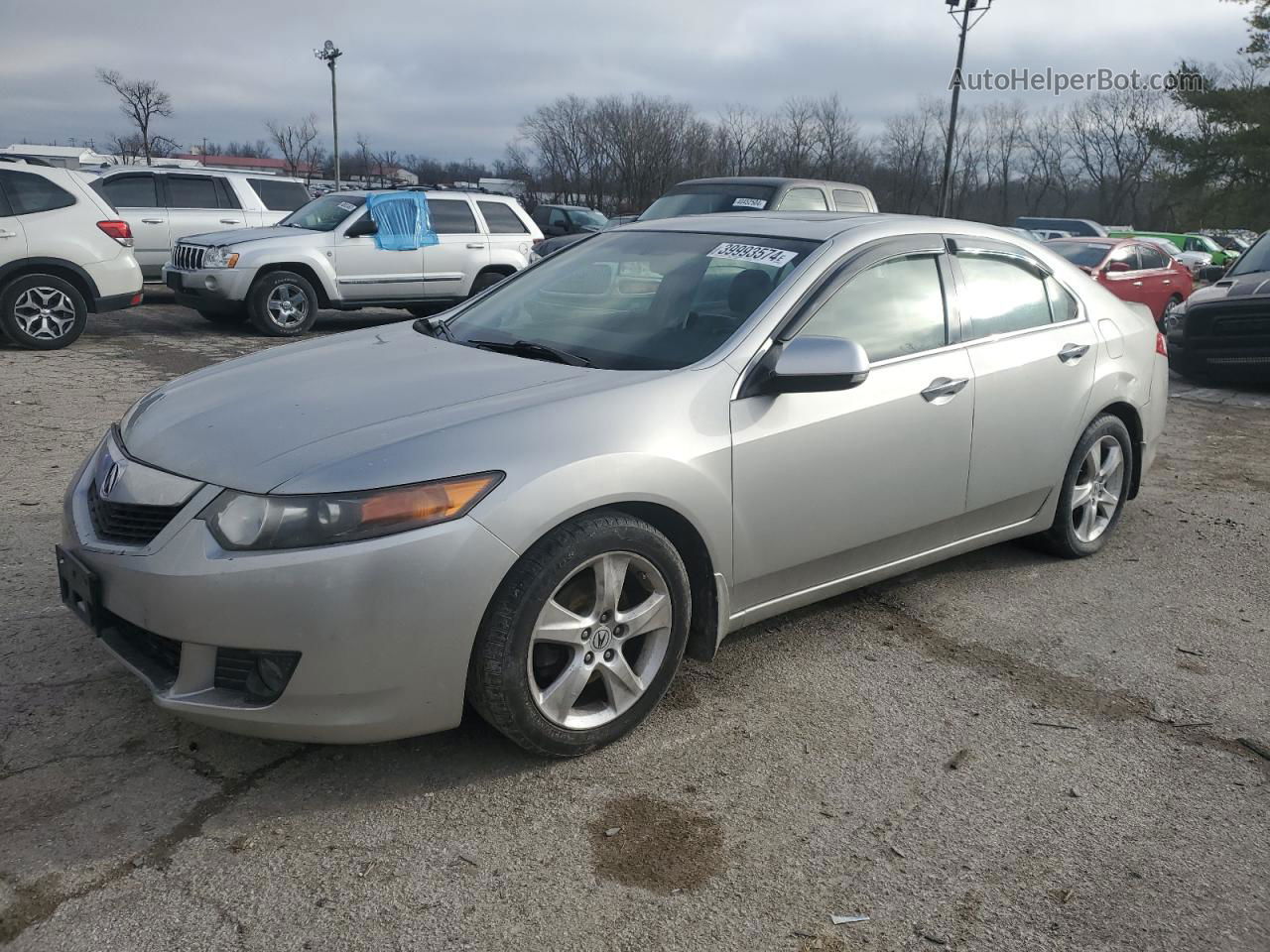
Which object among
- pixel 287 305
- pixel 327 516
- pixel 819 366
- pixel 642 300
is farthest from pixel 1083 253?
pixel 327 516

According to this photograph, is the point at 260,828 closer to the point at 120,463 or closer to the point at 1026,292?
the point at 120,463

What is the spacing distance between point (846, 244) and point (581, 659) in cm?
180

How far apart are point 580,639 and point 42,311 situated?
9.31m

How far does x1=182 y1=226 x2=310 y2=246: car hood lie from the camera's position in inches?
462

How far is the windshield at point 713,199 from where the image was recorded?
35.9 feet

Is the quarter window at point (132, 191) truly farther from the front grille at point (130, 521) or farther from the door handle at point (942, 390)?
the door handle at point (942, 390)

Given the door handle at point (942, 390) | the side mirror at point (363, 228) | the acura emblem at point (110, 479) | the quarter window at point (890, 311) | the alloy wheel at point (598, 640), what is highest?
the side mirror at point (363, 228)

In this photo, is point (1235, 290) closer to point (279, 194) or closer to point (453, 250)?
point (453, 250)

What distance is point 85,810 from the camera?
2748 mm

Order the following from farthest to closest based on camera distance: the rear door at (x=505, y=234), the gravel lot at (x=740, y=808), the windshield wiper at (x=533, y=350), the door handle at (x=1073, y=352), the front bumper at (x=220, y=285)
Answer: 1. the rear door at (x=505, y=234)
2. the front bumper at (x=220, y=285)
3. the door handle at (x=1073, y=352)
4. the windshield wiper at (x=533, y=350)
5. the gravel lot at (x=740, y=808)

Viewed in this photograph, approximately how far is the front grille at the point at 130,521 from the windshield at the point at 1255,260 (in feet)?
37.2

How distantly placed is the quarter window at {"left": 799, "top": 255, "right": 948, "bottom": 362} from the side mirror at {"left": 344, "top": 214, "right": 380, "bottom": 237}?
9319mm

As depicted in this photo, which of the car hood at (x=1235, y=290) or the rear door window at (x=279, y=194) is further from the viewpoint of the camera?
the rear door window at (x=279, y=194)

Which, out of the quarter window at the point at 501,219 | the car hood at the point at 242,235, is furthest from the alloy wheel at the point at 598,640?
the quarter window at the point at 501,219
